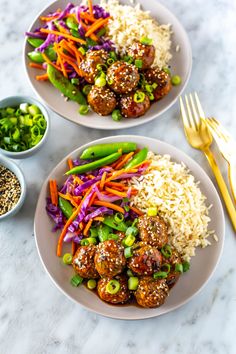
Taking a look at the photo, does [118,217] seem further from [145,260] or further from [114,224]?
[145,260]

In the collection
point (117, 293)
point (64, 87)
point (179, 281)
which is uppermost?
point (64, 87)

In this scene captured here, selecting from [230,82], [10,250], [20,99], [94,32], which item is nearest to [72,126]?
[20,99]

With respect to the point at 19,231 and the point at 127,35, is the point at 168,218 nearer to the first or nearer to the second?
the point at 19,231

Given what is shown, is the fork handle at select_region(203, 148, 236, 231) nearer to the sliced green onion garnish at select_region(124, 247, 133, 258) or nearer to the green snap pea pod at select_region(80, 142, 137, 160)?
the green snap pea pod at select_region(80, 142, 137, 160)

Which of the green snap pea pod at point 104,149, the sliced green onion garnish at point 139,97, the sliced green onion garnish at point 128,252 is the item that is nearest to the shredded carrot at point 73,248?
the sliced green onion garnish at point 128,252

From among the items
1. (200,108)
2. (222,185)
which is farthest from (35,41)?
(222,185)
